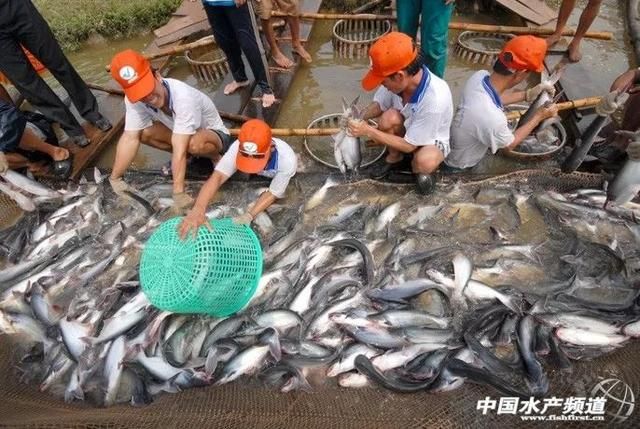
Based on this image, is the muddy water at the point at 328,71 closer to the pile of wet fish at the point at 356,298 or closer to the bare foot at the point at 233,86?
the bare foot at the point at 233,86

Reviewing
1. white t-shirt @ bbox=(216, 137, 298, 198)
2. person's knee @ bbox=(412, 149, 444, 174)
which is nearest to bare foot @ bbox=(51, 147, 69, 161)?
white t-shirt @ bbox=(216, 137, 298, 198)

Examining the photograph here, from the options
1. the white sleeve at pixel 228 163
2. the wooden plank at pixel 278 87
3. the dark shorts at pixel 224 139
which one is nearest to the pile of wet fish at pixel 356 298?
the white sleeve at pixel 228 163

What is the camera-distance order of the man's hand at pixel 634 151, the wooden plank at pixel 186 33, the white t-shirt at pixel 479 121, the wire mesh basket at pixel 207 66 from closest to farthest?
the man's hand at pixel 634 151
the white t-shirt at pixel 479 121
the wire mesh basket at pixel 207 66
the wooden plank at pixel 186 33

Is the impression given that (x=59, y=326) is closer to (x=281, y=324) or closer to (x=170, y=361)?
(x=170, y=361)

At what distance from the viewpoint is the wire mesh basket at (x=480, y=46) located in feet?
20.1

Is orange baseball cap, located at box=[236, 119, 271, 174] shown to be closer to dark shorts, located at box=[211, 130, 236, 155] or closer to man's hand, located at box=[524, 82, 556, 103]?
dark shorts, located at box=[211, 130, 236, 155]

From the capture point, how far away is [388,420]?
2635 millimetres

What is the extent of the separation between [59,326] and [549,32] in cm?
713

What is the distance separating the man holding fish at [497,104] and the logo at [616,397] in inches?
82.9

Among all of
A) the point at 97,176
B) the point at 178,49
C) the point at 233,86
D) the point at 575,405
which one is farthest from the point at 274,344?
the point at 178,49

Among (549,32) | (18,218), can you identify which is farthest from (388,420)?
(549,32)

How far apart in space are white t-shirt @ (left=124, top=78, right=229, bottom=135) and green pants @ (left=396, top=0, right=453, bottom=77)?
8.47ft

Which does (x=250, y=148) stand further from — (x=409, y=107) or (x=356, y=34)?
(x=356, y=34)

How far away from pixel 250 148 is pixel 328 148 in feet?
5.92
